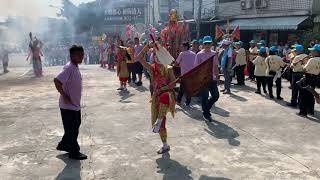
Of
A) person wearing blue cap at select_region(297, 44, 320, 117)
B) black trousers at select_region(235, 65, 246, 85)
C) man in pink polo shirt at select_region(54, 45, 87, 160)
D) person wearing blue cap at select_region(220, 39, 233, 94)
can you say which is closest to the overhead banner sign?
black trousers at select_region(235, 65, 246, 85)

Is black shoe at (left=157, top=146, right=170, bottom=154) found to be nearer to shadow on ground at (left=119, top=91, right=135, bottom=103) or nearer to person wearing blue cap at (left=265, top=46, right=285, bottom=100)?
shadow on ground at (left=119, top=91, right=135, bottom=103)

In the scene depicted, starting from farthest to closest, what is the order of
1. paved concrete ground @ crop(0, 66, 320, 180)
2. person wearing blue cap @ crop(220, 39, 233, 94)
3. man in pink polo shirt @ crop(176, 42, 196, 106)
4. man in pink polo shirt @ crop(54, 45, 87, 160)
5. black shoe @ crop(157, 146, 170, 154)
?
person wearing blue cap @ crop(220, 39, 233, 94) < man in pink polo shirt @ crop(176, 42, 196, 106) < black shoe @ crop(157, 146, 170, 154) < man in pink polo shirt @ crop(54, 45, 87, 160) < paved concrete ground @ crop(0, 66, 320, 180)

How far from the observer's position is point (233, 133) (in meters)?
7.10

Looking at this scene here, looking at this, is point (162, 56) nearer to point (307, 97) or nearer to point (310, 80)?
point (310, 80)

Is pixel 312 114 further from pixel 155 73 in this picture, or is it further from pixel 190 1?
pixel 190 1

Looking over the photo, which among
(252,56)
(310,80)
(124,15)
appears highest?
(124,15)

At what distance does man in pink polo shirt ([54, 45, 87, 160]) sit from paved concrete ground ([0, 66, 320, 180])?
30 centimetres

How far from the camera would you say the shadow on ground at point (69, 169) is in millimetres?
5066

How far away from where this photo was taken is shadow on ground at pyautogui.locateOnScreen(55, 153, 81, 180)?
507 cm

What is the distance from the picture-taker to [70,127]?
18.6ft

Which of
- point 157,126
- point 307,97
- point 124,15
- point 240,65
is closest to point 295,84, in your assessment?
point 307,97

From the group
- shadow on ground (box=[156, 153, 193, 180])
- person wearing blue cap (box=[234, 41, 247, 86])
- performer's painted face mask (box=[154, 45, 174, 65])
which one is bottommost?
shadow on ground (box=[156, 153, 193, 180])

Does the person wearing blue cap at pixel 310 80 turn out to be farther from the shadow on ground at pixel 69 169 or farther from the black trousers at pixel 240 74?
the shadow on ground at pixel 69 169

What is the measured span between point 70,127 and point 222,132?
3046mm
